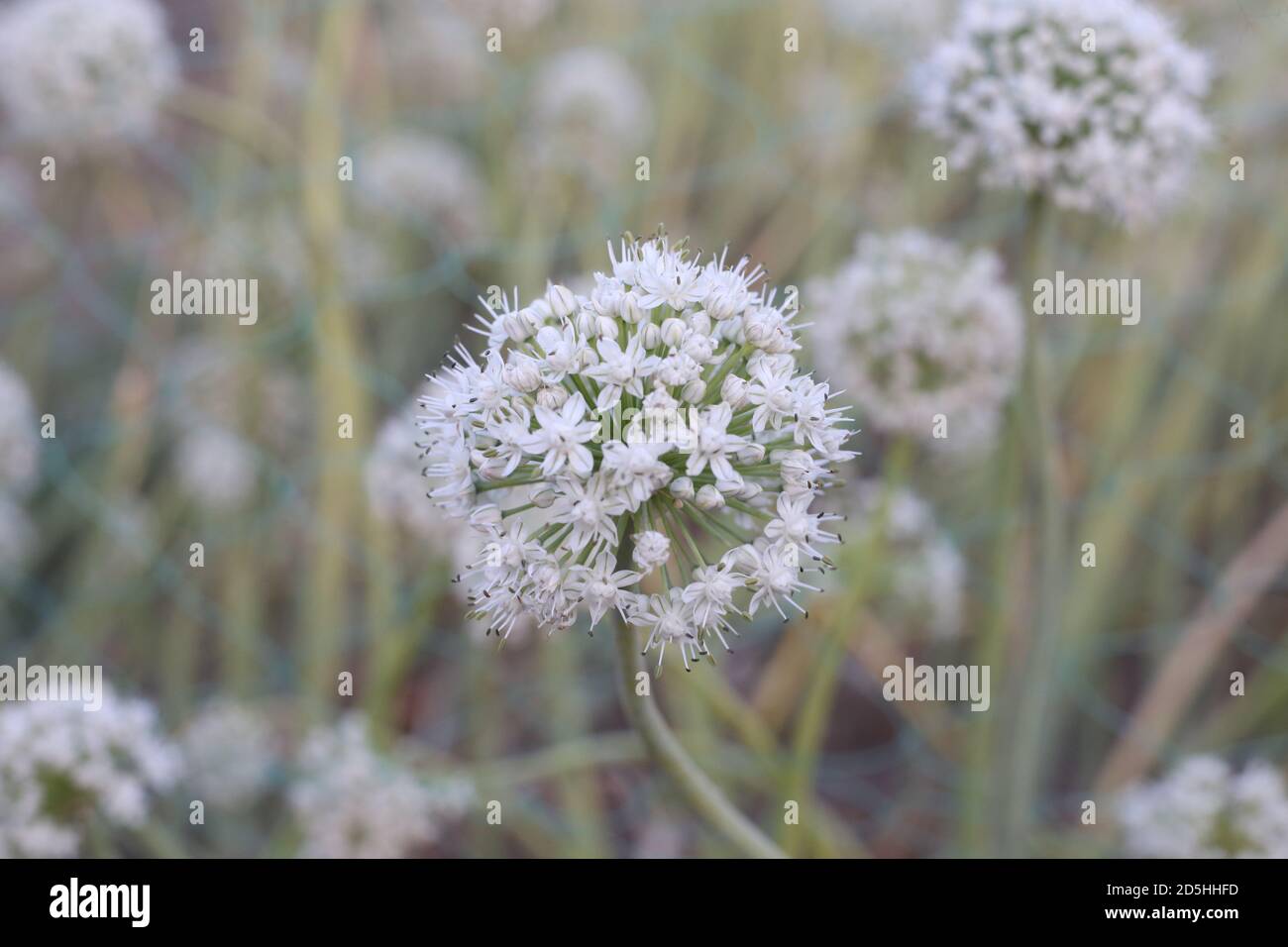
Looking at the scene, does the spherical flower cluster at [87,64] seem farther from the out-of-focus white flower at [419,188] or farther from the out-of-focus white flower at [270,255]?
the out-of-focus white flower at [419,188]

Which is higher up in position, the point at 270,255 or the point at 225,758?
the point at 270,255

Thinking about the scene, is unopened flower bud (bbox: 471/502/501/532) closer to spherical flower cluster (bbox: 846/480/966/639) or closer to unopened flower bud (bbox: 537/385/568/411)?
unopened flower bud (bbox: 537/385/568/411)

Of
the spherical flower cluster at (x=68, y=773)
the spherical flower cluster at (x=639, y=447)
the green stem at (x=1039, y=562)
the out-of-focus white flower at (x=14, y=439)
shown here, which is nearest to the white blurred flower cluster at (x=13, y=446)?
the out-of-focus white flower at (x=14, y=439)

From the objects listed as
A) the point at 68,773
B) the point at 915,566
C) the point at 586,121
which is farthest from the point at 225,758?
the point at 586,121

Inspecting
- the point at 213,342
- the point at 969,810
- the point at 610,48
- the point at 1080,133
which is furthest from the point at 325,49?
the point at 969,810

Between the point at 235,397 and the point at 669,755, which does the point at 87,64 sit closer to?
the point at 235,397
